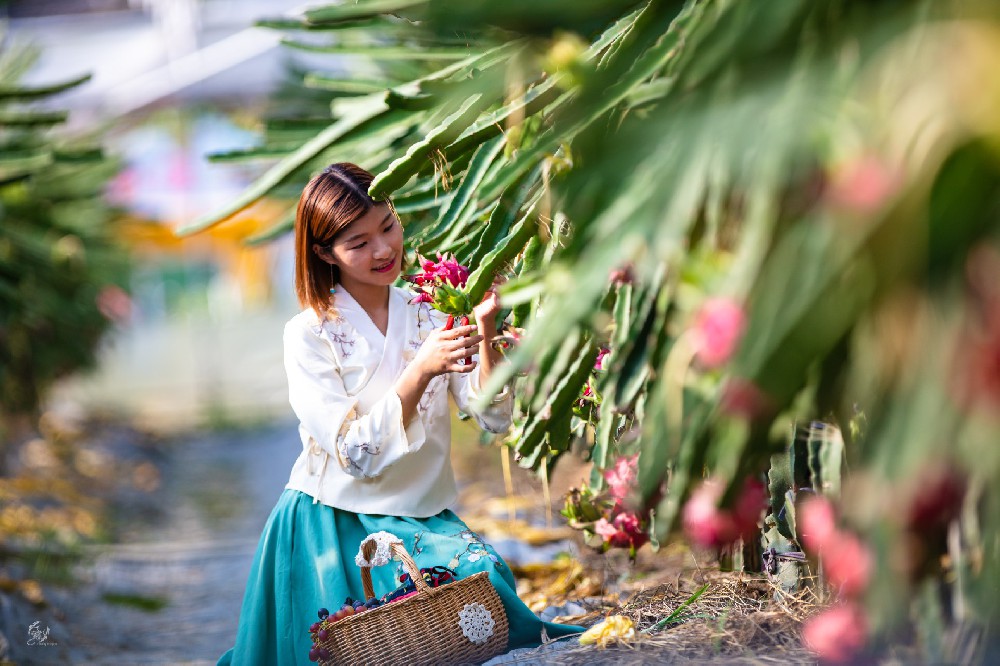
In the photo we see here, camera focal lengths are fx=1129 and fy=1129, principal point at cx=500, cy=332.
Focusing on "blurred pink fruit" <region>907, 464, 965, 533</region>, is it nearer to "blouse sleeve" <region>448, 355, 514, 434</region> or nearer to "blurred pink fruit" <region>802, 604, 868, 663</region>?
"blurred pink fruit" <region>802, 604, 868, 663</region>

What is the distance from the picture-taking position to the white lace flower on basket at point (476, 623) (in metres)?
2.09

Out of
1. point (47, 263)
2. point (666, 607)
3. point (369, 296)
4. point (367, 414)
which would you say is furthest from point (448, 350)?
point (47, 263)

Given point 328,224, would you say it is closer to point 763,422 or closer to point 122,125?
point 763,422

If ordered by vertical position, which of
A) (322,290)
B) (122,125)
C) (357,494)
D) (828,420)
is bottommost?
(357,494)

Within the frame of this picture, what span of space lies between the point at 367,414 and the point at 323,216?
15.7 inches

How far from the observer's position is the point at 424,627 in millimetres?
2047

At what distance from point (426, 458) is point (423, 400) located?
125 mm

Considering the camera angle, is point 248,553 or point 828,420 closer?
point 828,420

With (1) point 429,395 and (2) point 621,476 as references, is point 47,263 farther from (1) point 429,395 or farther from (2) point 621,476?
(2) point 621,476

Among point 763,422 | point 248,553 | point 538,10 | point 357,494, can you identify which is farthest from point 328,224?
point 248,553

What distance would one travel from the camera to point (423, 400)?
2277 mm

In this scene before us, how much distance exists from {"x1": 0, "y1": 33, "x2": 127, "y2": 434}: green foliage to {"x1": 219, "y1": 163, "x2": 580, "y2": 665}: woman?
6.95 feet

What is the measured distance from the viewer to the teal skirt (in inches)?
86.7

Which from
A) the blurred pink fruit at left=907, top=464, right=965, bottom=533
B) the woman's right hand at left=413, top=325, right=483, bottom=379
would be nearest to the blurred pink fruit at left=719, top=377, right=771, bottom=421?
the blurred pink fruit at left=907, top=464, right=965, bottom=533
